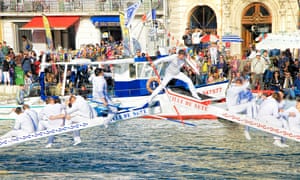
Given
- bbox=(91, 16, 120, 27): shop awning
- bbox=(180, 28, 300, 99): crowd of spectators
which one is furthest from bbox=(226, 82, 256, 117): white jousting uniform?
bbox=(91, 16, 120, 27): shop awning

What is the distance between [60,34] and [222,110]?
25301 millimetres

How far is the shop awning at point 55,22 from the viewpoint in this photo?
1570 inches

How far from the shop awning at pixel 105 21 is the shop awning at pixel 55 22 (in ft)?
4.10

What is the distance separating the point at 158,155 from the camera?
890 inches

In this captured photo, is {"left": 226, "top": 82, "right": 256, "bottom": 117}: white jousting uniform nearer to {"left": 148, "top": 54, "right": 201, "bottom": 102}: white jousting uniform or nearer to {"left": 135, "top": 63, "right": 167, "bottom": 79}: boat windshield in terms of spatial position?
{"left": 148, "top": 54, "right": 201, "bottom": 102}: white jousting uniform

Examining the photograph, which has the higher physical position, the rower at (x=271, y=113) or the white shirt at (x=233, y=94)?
the white shirt at (x=233, y=94)

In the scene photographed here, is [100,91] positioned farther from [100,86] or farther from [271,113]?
[271,113]

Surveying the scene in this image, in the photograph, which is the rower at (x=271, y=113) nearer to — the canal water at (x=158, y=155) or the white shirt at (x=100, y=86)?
the canal water at (x=158, y=155)

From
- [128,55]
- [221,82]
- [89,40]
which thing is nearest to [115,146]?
[128,55]

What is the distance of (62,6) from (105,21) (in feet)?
10.1

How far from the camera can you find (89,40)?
40656 mm

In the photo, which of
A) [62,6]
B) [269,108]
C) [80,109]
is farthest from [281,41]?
[62,6]

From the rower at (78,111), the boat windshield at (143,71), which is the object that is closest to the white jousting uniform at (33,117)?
the rower at (78,111)

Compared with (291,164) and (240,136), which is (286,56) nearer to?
(240,136)
